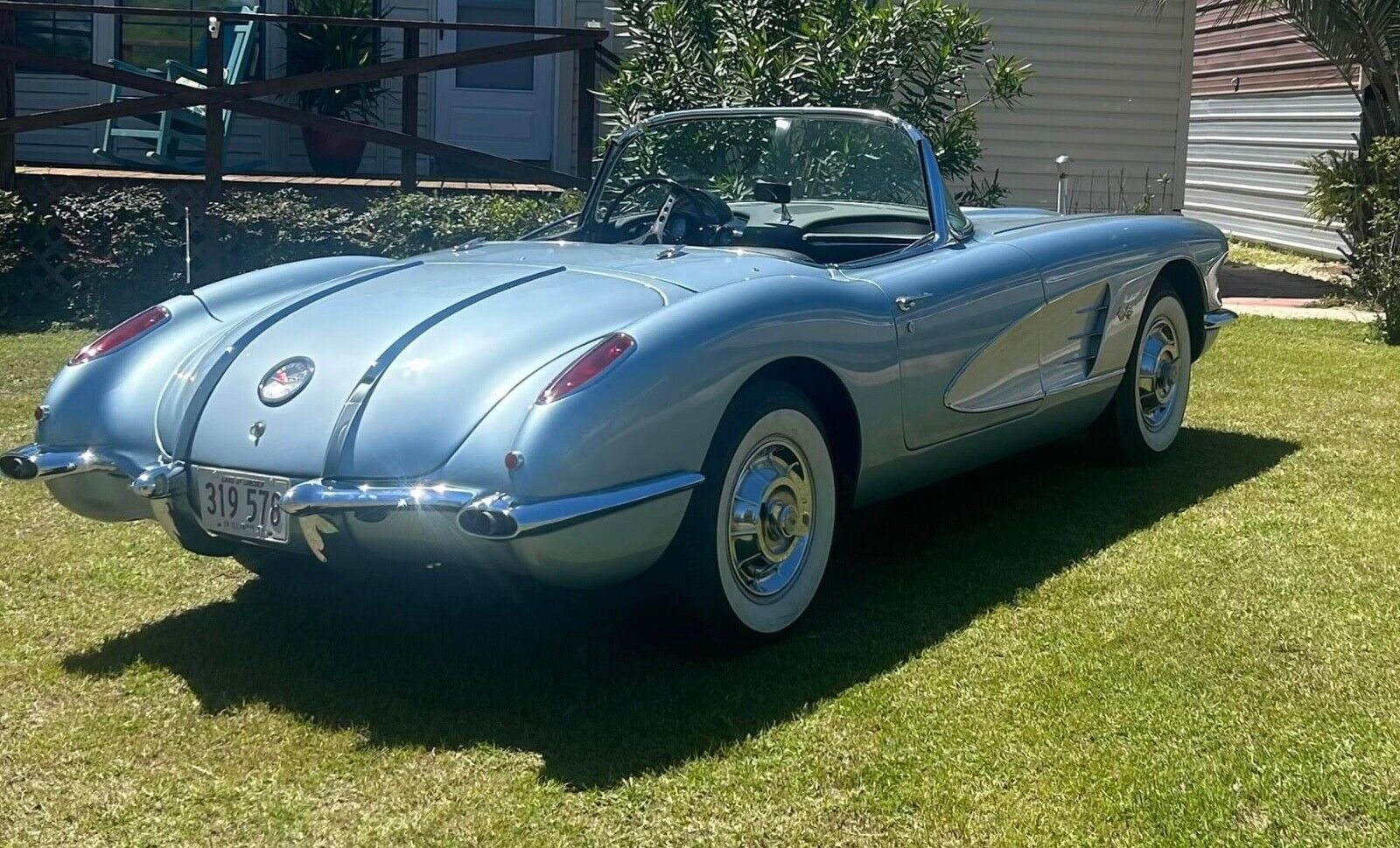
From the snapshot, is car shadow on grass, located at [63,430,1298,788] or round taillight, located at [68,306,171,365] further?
round taillight, located at [68,306,171,365]

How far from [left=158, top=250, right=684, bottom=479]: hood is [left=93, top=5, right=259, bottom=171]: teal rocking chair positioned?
7682 mm

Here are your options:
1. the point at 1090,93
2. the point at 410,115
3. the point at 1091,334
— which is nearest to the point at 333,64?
the point at 410,115

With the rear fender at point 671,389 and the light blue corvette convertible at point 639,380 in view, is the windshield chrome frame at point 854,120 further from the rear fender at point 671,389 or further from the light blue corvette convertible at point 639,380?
the rear fender at point 671,389

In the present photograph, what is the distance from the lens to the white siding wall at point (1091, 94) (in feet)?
46.6

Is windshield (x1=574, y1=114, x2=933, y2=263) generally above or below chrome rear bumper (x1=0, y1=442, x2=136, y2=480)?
above

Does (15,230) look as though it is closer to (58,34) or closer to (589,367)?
(58,34)

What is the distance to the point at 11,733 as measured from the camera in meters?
3.33

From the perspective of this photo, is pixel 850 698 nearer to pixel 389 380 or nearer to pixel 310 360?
pixel 389 380

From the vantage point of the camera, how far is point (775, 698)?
11.4ft

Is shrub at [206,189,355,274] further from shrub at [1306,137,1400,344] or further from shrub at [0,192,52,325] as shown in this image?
shrub at [1306,137,1400,344]

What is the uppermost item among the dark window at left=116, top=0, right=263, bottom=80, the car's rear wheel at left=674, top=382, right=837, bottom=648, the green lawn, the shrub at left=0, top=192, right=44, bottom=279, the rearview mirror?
the dark window at left=116, top=0, right=263, bottom=80

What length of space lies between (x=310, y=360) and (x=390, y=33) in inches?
390

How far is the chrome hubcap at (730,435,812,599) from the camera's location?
12.1ft

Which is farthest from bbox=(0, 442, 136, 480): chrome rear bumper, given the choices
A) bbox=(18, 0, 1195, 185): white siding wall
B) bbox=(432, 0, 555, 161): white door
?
bbox=(18, 0, 1195, 185): white siding wall
